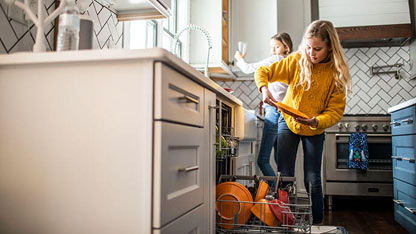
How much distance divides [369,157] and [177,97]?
10.3 feet

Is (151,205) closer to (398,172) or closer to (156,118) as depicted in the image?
(156,118)

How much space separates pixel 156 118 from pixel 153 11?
41.4 inches

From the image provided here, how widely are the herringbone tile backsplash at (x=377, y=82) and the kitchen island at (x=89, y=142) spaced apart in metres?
3.15

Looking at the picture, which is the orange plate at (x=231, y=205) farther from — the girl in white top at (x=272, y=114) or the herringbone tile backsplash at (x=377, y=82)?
the herringbone tile backsplash at (x=377, y=82)

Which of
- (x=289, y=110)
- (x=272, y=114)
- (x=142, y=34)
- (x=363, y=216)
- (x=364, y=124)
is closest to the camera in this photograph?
(x=289, y=110)

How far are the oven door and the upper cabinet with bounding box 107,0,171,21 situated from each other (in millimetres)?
2500

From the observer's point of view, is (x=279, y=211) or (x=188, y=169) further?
(x=279, y=211)

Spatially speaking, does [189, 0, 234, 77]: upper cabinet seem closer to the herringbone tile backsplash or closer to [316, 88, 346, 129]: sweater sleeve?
the herringbone tile backsplash

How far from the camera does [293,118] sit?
2.01 m

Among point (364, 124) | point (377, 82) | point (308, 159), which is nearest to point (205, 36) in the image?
point (308, 159)

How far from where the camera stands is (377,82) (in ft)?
14.0

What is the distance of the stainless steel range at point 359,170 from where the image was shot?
3.69 metres

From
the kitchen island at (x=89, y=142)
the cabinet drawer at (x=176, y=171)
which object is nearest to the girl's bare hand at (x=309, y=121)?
the cabinet drawer at (x=176, y=171)

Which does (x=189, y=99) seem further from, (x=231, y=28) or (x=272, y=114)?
(x=231, y=28)
